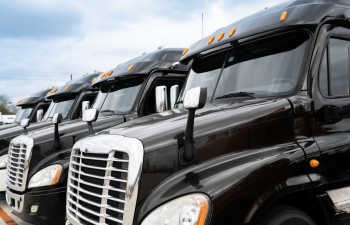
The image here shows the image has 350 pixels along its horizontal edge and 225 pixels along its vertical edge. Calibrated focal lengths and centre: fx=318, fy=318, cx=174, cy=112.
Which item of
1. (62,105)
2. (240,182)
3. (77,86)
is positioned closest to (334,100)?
(240,182)

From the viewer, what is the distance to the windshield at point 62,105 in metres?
7.88

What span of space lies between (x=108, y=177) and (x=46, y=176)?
223cm

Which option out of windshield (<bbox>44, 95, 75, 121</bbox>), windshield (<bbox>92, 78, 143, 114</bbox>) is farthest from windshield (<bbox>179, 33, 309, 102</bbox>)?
windshield (<bbox>44, 95, 75, 121</bbox>)

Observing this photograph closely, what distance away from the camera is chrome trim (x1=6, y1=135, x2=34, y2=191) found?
14.6ft

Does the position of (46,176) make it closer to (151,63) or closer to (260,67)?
(151,63)

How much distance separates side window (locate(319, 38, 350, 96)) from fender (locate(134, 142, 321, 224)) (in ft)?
2.61

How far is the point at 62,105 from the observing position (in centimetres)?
815

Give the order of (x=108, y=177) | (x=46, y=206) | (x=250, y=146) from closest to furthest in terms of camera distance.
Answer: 1. (x=108, y=177)
2. (x=250, y=146)
3. (x=46, y=206)

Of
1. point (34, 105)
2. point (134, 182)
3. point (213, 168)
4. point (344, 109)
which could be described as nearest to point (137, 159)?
point (134, 182)

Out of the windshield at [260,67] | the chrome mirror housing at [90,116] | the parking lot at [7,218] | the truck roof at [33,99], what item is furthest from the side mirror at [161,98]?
the truck roof at [33,99]

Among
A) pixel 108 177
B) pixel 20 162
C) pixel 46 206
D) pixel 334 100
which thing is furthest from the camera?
pixel 20 162

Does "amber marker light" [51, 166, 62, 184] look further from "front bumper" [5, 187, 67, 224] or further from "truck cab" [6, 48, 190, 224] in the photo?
"front bumper" [5, 187, 67, 224]

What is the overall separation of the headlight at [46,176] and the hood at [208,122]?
180cm

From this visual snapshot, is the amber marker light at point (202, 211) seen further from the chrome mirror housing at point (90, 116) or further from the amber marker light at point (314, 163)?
the chrome mirror housing at point (90, 116)
